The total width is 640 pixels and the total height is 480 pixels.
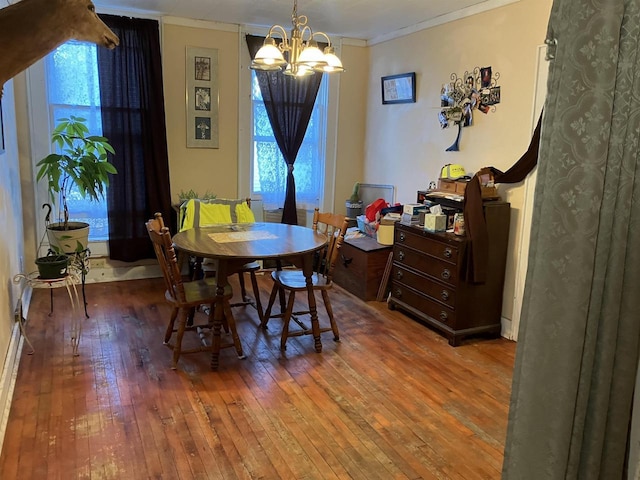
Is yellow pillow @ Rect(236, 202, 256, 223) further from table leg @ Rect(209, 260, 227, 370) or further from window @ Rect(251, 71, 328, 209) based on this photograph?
table leg @ Rect(209, 260, 227, 370)

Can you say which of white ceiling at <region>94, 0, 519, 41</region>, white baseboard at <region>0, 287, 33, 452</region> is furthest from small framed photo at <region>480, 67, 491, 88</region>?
white baseboard at <region>0, 287, 33, 452</region>

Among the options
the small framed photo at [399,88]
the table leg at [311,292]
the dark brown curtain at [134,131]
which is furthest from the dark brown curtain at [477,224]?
the dark brown curtain at [134,131]

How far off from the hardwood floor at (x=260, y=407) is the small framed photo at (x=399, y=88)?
217 cm

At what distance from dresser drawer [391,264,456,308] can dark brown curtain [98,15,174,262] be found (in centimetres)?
223

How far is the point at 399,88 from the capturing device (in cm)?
491

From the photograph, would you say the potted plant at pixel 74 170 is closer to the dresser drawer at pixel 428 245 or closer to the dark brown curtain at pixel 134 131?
the dark brown curtain at pixel 134 131

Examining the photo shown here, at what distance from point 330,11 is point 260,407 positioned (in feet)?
10.5

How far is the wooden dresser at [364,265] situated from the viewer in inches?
175

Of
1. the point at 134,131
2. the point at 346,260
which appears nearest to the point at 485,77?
the point at 346,260

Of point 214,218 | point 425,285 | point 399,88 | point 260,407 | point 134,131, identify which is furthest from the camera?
point 399,88

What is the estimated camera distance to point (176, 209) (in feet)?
16.0

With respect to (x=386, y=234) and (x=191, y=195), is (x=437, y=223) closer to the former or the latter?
(x=386, y=234)

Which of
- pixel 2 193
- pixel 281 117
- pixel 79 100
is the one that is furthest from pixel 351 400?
pixel 79 100

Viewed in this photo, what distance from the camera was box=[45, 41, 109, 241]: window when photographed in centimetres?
443
